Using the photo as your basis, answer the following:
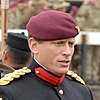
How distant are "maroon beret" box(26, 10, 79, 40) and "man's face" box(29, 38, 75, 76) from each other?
4cm

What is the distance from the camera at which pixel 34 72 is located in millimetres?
2953

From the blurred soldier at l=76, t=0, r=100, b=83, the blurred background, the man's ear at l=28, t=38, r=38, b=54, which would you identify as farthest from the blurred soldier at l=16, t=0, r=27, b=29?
the man's ear at l=28, t=38, r=38, b=54

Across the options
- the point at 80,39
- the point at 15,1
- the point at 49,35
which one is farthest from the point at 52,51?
the point at 15,1

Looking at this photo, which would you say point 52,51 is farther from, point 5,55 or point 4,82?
point 5,55

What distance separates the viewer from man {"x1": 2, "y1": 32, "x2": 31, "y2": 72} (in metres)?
4.07

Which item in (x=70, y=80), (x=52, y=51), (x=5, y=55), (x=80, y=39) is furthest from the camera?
(x=80, y=39)

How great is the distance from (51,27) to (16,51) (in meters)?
1.36

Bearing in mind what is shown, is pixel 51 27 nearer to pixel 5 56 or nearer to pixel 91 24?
pixel 5 56

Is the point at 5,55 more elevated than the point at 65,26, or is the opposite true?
the point at 65,26

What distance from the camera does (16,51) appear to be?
4.14m

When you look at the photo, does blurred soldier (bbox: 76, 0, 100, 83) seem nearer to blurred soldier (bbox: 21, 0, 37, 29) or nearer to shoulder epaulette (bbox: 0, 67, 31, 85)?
blurred soldier (bbox: 21, 0, 37, 29)

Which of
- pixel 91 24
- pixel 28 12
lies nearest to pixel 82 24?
pixel 91 24

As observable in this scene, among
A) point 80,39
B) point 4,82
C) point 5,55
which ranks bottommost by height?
point 80,39

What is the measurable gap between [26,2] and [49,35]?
6249mm
